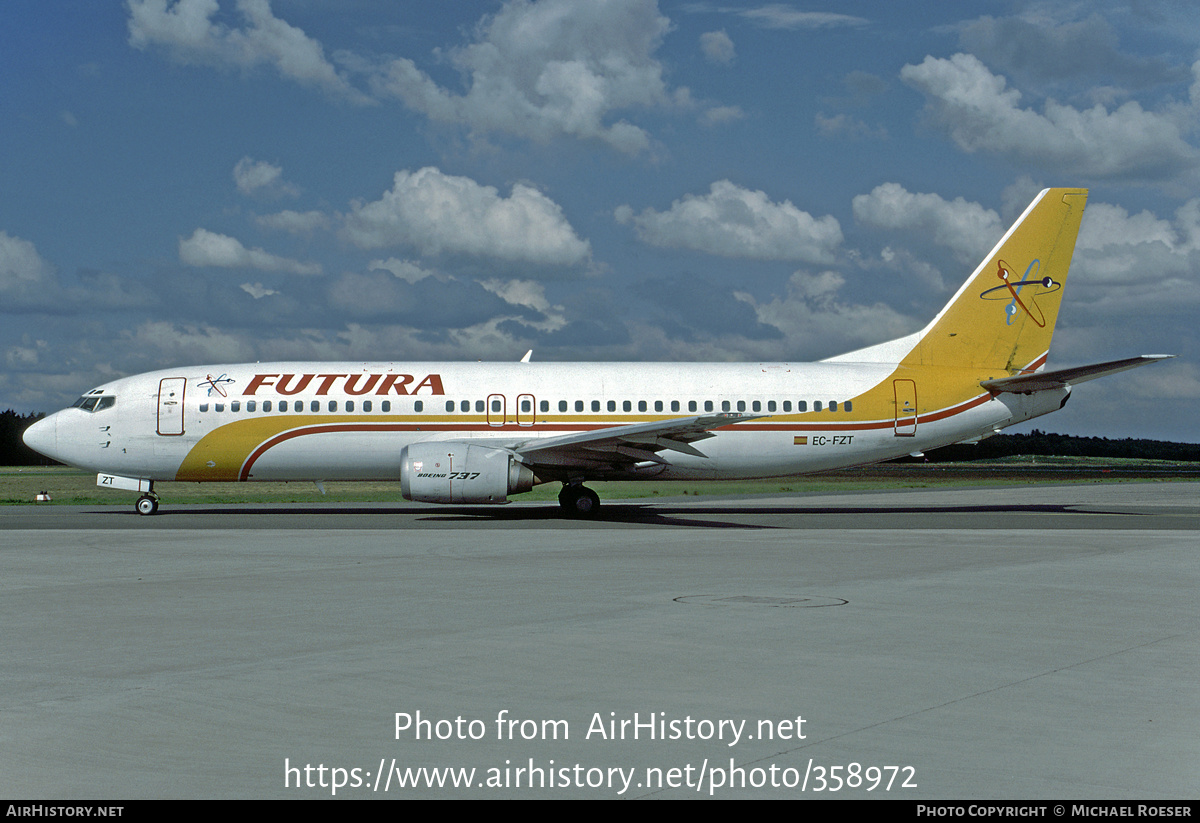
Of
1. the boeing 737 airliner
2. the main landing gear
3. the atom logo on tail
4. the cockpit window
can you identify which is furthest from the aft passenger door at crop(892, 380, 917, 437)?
the cockpit window

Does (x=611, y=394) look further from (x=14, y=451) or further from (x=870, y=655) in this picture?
(x=14, y=451)

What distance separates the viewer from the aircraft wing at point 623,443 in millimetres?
25609

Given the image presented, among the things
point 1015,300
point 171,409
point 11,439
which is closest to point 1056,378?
point 1015,300

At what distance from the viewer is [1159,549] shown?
19203 millimetres

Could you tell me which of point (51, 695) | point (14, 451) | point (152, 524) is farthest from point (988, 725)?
point (14, 451)

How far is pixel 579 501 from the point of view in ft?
94.3

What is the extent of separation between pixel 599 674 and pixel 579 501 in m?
20.7

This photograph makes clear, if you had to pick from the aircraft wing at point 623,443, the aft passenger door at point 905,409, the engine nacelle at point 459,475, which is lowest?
the engine nacelle at point 459,475

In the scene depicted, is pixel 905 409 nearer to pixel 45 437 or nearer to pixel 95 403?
pixel 95 403

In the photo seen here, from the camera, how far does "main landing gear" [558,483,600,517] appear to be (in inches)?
1129

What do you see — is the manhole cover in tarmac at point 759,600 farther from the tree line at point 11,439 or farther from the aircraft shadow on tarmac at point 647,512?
the tree line at point 11,439

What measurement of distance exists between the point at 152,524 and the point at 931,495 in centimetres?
2901

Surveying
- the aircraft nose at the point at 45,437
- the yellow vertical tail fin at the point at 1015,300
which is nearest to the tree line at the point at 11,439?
the aircraft nose at the point at 45,437

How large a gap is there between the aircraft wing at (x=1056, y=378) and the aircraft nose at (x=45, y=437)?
24851 millimetres
